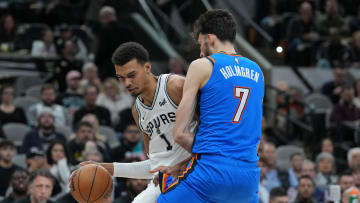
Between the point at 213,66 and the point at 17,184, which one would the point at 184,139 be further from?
the point at 17,184

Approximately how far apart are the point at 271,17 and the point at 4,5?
260 inches

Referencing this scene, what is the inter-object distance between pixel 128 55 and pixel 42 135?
569 centimetres

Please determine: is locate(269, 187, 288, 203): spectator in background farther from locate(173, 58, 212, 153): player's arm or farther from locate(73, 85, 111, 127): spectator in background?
locate(173, 58, 212, 153): player's arm

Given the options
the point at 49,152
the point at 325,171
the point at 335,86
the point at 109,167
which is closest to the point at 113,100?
the point at 49,152

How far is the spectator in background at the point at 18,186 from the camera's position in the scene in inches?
316

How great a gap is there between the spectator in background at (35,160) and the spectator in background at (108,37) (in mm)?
4064

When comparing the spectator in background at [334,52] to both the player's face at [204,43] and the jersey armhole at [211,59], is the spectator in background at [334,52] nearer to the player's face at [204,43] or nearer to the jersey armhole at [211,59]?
the player's face at [204,43]

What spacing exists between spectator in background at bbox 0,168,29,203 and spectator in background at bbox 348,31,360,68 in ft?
26.9

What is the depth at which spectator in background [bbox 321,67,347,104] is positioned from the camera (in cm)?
1260

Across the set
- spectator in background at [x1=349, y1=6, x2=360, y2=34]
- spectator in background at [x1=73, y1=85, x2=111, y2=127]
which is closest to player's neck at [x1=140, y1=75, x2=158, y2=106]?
spectator in background at [x1=73, y1=85, x2=111, y2=127]

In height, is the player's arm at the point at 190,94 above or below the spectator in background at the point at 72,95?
below

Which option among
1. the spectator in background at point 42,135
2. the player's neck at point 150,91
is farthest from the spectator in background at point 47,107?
the player's neck at point 150,91

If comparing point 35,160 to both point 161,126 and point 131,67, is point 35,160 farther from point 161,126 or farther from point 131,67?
point 131,67

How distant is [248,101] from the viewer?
4141mm
